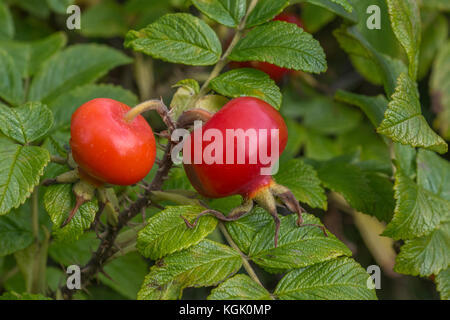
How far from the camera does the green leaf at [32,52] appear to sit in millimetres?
2074

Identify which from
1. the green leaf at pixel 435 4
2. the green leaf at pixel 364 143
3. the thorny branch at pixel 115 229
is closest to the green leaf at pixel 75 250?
the thorny branch at pixel 115 229

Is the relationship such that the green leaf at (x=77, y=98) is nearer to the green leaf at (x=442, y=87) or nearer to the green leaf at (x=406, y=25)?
the green leaf at (x=406, y=25)

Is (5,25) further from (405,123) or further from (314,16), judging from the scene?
(405,123)

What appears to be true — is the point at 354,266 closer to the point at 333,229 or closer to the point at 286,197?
the point at 286,197

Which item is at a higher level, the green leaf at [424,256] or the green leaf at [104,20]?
the green leaf at [104,20]

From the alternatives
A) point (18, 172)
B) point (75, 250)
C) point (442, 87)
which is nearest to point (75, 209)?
point (18, 172)

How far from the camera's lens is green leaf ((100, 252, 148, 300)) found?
1946 mm

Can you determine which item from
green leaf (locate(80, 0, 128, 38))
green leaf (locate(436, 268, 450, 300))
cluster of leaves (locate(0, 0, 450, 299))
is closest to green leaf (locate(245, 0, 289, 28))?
cluster of leaves (locate(0, 0, 450, 299))

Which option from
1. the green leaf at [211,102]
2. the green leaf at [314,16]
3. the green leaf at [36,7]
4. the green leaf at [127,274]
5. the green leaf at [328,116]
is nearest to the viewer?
the green leaf at [211,102]

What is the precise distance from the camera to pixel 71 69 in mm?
2072

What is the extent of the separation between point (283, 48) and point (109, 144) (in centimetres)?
56

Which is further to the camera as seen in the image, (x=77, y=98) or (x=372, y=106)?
(x=77, y=98)

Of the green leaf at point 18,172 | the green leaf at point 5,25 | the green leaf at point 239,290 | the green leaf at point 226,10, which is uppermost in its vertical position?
the green leaf at point 5,25

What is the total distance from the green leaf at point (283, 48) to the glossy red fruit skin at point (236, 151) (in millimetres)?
230
